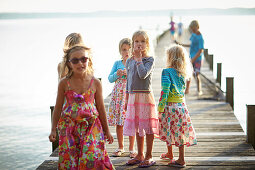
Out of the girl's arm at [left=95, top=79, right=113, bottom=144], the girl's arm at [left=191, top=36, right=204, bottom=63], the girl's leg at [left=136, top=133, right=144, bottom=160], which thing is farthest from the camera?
the girl's arm at [left=191, top=36, right=204, bottom=63]

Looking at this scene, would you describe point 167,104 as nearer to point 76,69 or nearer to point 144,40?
point 144,40

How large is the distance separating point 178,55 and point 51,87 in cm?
1506

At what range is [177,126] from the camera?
4496mm

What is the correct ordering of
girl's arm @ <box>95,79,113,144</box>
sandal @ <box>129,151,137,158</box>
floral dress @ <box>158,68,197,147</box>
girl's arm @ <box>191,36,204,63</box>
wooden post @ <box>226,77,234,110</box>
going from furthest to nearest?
girl's arm @ <box>191,36,204,63</box>
wooden post @ <box>226,77,234,110</box>
sandal @ <box>129,151,137,158</box>
floral dress @ <box>158,68,197,147</box>
girl's arm @ <box>95,79,113,144</box>

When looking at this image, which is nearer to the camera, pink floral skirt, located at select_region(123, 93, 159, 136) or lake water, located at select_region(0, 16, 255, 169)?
pink floral skirt, located at select_region(123, 93, 159, 136)

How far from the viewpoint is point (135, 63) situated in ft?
14.8

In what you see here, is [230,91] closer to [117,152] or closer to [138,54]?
[117,152]

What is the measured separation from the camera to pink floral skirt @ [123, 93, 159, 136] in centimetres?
448

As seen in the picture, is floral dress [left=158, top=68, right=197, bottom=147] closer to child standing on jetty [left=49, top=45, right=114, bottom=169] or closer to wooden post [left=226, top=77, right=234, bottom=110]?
child standing on jetty [left=49, top=45, right=114, bottom=169]

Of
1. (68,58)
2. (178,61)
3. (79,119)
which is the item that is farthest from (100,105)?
(178,61)

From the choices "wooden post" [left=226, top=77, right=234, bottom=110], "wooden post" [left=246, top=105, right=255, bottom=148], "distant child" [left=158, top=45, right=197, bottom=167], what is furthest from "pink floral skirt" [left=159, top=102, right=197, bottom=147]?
"wooden post" [left=226, top=77, right=234, bottom=110]

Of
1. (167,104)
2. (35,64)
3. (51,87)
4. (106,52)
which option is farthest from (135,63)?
(106,52)

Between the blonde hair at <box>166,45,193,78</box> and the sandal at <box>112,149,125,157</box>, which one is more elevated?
the blonde hair at <box>166,45,193,78</box>

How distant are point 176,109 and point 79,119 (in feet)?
4.73
